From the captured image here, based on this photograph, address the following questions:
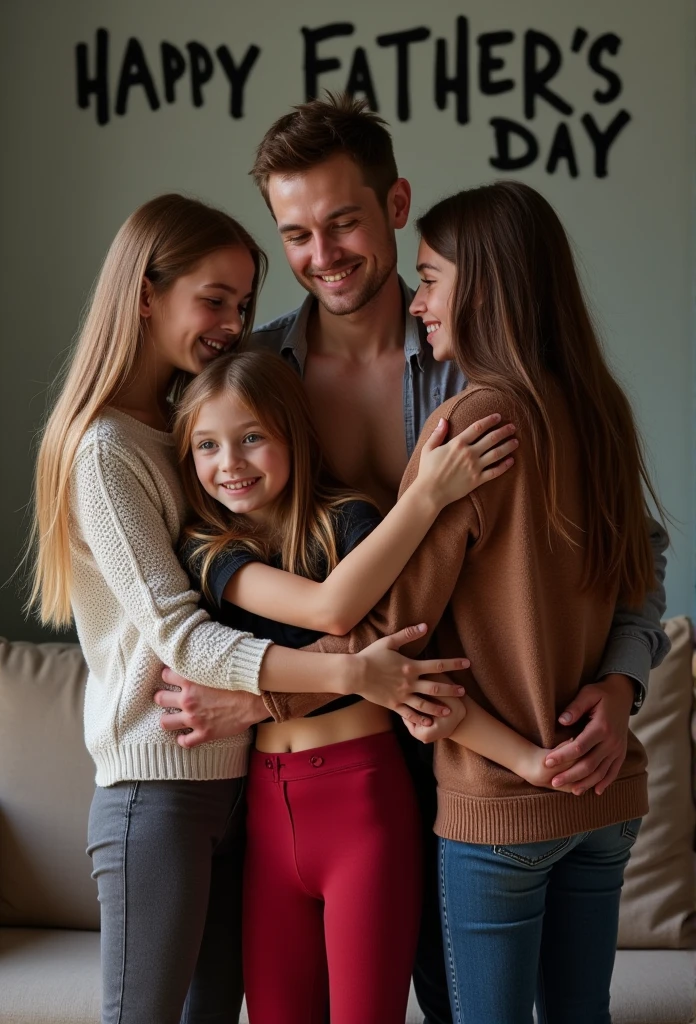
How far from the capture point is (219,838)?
1.42 meters

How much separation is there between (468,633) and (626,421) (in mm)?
360

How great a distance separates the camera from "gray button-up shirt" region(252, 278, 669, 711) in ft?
4.66

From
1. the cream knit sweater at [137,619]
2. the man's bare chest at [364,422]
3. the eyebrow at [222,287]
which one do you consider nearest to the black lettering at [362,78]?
the man's bare chest at [364,422]

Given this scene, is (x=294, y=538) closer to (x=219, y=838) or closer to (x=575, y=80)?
(x=219, y=838)

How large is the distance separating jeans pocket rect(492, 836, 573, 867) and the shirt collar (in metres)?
0.78

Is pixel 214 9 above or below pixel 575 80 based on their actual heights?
above

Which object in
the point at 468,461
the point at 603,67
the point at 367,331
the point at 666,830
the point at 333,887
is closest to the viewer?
the point at 468,461

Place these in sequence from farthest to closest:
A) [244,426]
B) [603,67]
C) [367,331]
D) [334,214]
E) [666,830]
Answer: [603,67], [666,830], [367,331], [334,214], [244,426]

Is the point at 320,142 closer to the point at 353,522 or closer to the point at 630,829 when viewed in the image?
the point at 353,522

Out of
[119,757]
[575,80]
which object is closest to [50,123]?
[575,80]

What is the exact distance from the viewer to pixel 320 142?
1.67 m

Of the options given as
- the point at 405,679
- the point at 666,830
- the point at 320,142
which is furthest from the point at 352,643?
the point at 666,830

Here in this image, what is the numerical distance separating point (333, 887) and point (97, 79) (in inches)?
86.9

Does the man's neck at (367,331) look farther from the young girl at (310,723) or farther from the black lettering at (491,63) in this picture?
the black lettering at (491,63)
